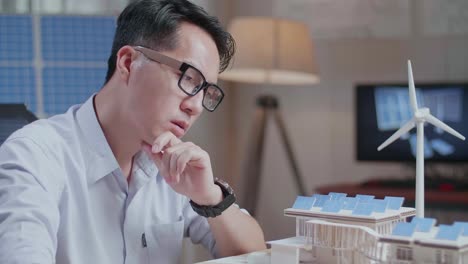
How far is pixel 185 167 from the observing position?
4.14 ft

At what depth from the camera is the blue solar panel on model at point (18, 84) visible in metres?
2.61

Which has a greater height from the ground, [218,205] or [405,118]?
[405,118]

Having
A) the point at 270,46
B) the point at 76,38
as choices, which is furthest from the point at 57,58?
the point at 270,46

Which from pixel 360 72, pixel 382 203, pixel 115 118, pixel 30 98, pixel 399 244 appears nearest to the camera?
pixel 399 244

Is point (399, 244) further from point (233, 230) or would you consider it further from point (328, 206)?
point (233, 230)

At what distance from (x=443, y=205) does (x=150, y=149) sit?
9.48 ft

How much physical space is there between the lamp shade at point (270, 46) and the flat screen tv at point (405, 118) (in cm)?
67

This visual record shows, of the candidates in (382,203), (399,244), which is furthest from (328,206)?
(399,244)

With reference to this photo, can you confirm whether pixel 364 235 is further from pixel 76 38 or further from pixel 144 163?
pixel 76 38

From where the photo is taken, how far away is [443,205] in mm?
3791

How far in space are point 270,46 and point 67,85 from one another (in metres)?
1.36

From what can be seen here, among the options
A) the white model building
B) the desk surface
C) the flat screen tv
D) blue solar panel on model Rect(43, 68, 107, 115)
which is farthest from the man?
the flat screen tv

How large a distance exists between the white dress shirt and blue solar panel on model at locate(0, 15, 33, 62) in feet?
A: 4.48

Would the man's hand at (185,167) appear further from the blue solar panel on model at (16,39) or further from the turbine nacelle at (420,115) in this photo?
the blue solar panel on model at (16,39)
